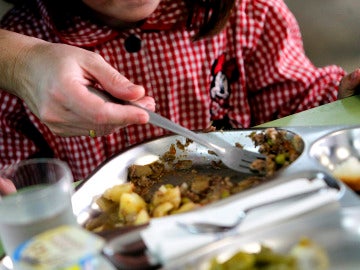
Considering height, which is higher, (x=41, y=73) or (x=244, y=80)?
(x=41, y=73)

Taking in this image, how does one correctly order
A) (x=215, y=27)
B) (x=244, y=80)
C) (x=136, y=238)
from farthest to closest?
(x=244, y=80) → (x=215, y=27) → (x=136, y=238)

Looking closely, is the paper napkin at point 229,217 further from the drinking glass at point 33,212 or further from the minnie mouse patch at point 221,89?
the minnie mouse patch at point 221,89

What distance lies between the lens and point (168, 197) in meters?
0.90

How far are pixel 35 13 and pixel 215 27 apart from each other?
52cm

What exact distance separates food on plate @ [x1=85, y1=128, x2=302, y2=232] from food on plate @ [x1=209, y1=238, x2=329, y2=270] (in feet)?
0.63

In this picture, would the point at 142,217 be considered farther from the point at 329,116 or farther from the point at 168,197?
the point at 329,116

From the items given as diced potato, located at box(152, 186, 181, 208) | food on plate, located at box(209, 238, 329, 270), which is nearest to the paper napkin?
food on plate, located at box(209, 238, 329, 270)

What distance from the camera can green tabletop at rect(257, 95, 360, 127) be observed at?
1.26m

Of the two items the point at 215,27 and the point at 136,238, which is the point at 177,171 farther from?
the point at 215,27

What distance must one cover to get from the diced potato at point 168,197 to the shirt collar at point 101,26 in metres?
0.63

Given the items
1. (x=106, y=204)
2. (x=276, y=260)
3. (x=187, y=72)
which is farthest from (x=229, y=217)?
(x=187, y=72)

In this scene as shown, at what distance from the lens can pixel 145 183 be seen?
102 cm

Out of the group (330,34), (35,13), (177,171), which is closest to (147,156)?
(177,171)

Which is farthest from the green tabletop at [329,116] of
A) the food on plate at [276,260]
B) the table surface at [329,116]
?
the food on plate at [276,260]
